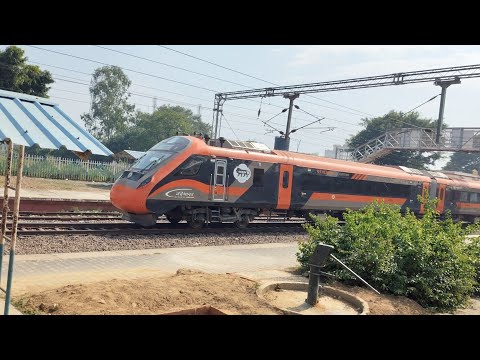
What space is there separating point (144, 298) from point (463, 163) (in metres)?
91.8

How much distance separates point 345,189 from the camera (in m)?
18.4

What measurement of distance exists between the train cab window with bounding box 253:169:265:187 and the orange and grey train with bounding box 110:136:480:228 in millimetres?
35

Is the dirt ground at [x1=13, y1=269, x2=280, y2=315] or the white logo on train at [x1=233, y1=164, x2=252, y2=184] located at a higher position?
the white logo on train at [x1=233, y1=164, x2=252, y2=184]

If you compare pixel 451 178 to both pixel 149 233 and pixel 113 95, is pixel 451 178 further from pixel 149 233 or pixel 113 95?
pixel 113 95

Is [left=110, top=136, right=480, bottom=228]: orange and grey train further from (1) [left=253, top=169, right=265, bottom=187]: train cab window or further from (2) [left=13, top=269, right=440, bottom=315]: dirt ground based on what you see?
(2) [left=13, top=269, right=440, bottom=315]: dirt ground

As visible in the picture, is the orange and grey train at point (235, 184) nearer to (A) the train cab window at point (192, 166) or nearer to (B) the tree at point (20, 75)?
(A) the train cab window at point (192, 166)

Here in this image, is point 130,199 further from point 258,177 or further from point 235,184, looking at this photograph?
point 258,177

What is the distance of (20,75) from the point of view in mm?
26922

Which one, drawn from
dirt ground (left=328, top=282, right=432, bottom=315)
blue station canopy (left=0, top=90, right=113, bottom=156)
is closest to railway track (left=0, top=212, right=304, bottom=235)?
blue station canopy (left=0, top=90, right=113, bottom=156)

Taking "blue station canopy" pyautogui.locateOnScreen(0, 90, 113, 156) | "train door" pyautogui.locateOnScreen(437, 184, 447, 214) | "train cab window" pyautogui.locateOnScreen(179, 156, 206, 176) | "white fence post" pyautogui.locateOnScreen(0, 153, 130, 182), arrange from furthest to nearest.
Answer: "white fence post" pyautogui.locateOnScreen(0, 153, 130, 182)
"train door" pyautogui.locateOnScreen(437, 184, 447, 214)
"train cab window" pyautogui.locateOnScreen(179, 156, 206, 176)
"blue station canopy" pyautogui.locateOnScreen(0, 90, 113, 156)

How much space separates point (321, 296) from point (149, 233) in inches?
269

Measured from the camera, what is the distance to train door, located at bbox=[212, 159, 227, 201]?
14.0 m

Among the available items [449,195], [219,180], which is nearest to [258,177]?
[219,180]

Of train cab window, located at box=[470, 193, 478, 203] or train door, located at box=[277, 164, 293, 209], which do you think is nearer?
train door, located at box=[277, 164, 293, 209]
